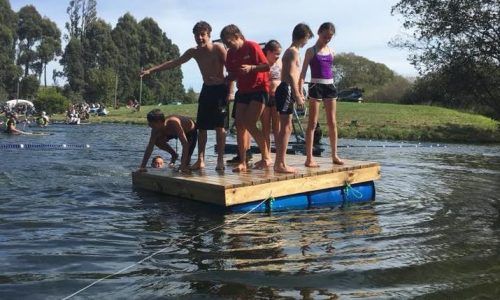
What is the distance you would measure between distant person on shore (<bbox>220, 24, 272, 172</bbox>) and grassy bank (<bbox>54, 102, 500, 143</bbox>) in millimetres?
21801

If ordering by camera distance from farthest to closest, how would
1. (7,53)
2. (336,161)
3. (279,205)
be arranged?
1. (7,53)
2. (336,161)
3. (279,205)

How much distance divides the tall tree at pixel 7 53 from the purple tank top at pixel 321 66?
235 ft

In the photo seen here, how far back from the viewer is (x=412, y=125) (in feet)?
104

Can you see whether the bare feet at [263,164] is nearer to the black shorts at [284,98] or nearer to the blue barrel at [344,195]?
the blue barrel at [344,195]

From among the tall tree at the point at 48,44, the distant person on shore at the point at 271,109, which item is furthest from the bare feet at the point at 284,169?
the tall tree at the point at 48,44

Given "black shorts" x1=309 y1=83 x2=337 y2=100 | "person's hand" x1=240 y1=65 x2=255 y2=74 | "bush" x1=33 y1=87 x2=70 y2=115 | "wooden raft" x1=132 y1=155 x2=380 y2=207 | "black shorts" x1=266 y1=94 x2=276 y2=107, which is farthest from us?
"bush" x1=33 y1=87 x2=70 y2=115

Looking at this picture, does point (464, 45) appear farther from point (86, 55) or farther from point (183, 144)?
point (86, 55)

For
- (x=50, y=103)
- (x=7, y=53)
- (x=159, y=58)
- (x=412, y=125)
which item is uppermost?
(x=159, y=58)

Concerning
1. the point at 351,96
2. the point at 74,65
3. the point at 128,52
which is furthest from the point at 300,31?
the point at 128,52

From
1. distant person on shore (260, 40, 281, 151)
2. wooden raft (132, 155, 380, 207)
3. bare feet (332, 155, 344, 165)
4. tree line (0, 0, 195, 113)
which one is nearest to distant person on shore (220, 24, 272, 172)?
distant person on shore (260, 40, 281, 151)

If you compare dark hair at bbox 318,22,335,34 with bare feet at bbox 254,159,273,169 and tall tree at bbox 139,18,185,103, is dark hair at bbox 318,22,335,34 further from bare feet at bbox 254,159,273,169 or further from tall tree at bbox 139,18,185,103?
tall tree at bbox 139,18,185,103

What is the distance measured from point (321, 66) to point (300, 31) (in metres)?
0.62

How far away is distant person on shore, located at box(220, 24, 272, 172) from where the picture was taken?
7844 millimetres

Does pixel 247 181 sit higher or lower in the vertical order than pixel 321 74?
lower
